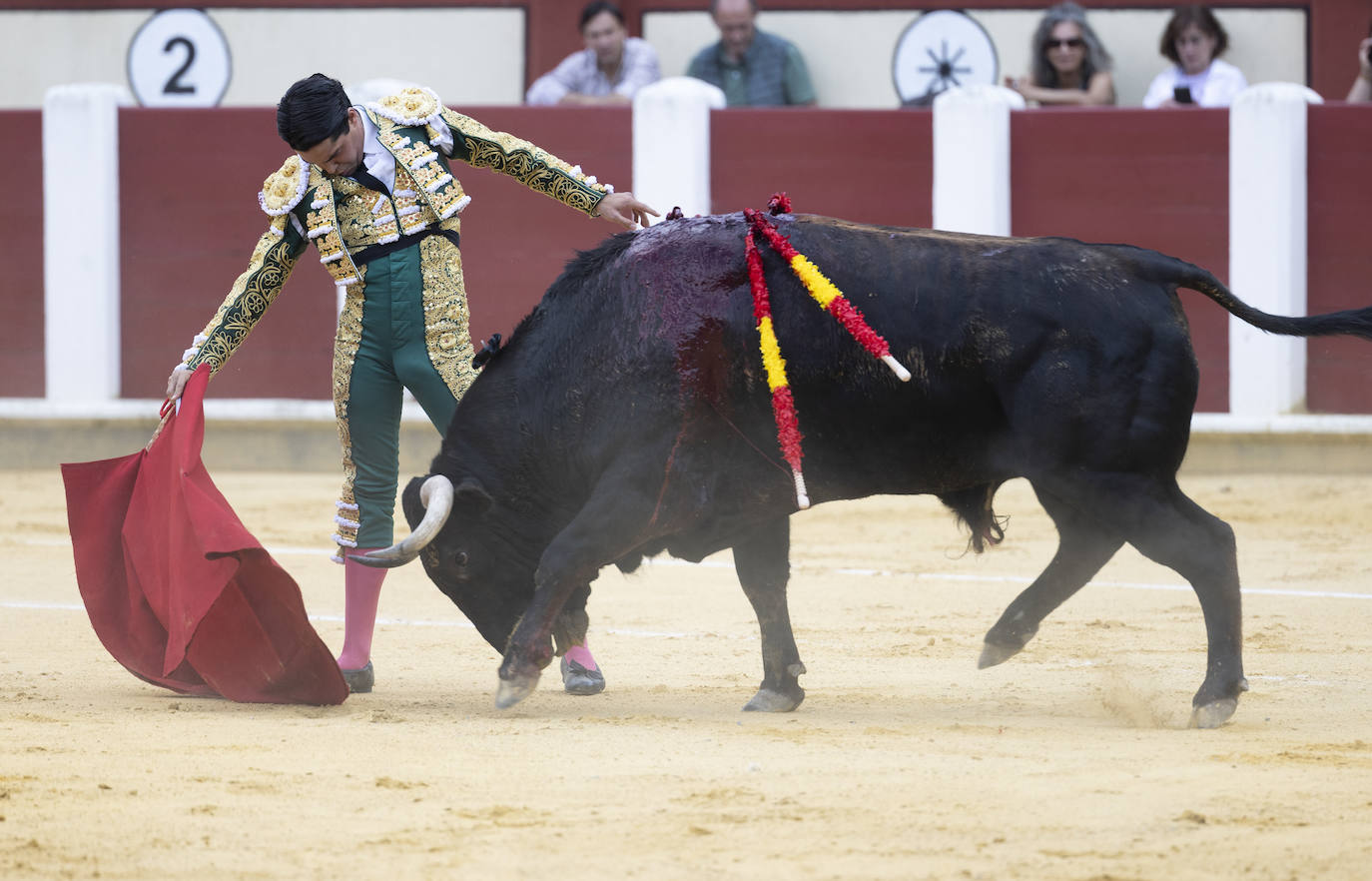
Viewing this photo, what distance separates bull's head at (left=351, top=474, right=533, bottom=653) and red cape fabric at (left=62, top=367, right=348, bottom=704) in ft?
0.92

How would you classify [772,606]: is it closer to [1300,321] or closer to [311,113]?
[1300,321]

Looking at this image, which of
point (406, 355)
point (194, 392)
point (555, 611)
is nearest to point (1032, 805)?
point (555, 611)

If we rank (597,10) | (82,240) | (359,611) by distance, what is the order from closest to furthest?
1. (359,611)
2. (597,10)
3. (82,240)

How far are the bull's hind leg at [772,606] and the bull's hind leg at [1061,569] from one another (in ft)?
1.54

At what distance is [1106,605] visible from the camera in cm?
497

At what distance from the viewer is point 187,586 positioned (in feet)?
11.7

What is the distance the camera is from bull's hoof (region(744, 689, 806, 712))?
3.51m

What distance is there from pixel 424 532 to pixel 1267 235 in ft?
16.9

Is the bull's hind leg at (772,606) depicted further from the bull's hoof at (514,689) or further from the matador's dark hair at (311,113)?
the matador's dark hair at (311,113)

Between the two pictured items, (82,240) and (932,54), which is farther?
(932,54)

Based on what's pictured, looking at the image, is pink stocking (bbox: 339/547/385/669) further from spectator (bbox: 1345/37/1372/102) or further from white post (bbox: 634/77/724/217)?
spectator (bbox: 1345/37/1372/102)

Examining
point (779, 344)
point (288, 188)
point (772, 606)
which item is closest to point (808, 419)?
point (779, 344)

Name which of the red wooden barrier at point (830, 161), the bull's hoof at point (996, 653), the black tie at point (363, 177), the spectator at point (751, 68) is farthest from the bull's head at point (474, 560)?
the spectator at point (751, 68)

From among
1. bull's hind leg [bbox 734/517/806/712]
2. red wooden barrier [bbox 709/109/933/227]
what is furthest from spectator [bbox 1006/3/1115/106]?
bull's hind leg [bbox 734/517/806/712]
